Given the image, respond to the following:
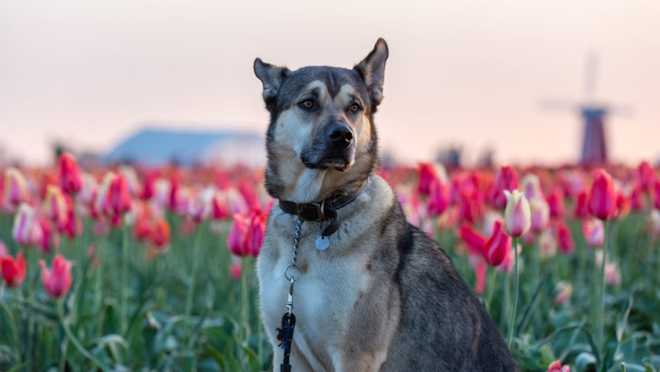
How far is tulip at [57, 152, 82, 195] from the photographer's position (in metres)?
7.46

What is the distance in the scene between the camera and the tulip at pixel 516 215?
5.50m

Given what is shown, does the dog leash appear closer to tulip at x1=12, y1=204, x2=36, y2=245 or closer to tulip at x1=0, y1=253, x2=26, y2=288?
tulip at x1=0, y1=253, x2=26, y2=288

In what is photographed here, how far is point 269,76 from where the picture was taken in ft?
17.9

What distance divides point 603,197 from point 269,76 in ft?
6.72

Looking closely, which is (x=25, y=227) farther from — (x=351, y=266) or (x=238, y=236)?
(x=351, y=266)

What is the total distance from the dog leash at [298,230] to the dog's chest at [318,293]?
0.04 m

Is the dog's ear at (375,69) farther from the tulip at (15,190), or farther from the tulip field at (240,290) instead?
the tulip at (15,190)

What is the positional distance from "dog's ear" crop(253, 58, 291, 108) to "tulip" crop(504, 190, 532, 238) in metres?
1.31

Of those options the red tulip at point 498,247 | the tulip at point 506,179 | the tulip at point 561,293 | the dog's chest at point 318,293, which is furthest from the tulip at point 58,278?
the tulip at point 561,293

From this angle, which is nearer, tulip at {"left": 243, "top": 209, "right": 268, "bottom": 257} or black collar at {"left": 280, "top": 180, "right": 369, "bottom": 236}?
black collar at {"left": 280, "top": 180, "right": 369, "bottom": 236}

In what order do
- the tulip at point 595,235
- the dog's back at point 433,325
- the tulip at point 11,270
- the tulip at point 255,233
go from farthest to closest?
the tulip at point 595,235, the tulip at point 11,270, the tulip at point 255,233, the dog's back at point 433,325

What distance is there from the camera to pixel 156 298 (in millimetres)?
8734

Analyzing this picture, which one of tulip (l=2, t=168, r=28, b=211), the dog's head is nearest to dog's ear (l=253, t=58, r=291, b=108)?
the dog's head

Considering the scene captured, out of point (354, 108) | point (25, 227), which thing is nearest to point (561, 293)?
point (354, 108)
